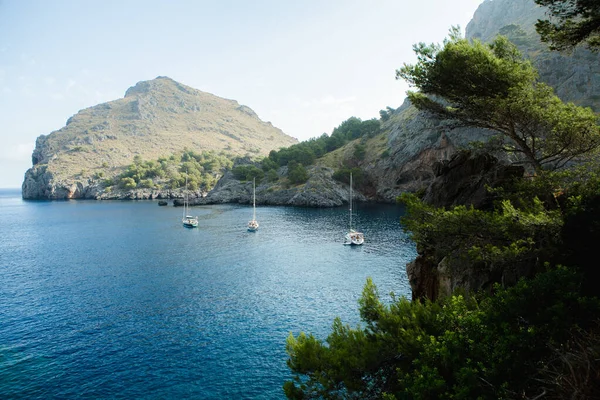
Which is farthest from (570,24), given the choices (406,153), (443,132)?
(406,153)

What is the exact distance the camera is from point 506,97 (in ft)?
78.6

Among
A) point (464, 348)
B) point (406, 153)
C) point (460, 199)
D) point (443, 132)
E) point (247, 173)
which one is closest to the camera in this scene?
point (464, 348)

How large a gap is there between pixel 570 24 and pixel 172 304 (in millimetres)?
44524

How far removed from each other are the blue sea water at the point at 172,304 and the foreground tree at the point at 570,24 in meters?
28.5

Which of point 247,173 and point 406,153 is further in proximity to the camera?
point 247,173

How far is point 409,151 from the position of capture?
148 m

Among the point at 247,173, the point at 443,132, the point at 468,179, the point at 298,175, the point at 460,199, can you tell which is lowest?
the point at 460,199

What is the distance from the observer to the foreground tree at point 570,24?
52.1ft

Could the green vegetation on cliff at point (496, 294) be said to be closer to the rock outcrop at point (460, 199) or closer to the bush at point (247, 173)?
the rock outcrop at point (460, 199)

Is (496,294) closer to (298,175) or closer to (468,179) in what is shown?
(468,179)

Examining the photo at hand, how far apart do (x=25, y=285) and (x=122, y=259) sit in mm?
16179

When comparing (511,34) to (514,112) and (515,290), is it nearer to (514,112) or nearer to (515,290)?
Result: (514,112)

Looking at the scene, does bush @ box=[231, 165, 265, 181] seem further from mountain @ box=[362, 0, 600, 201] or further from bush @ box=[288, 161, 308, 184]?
mountain @ box=[362, 0, 600, 201]

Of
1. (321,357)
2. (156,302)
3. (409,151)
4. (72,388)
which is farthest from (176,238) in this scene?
(409,151)
